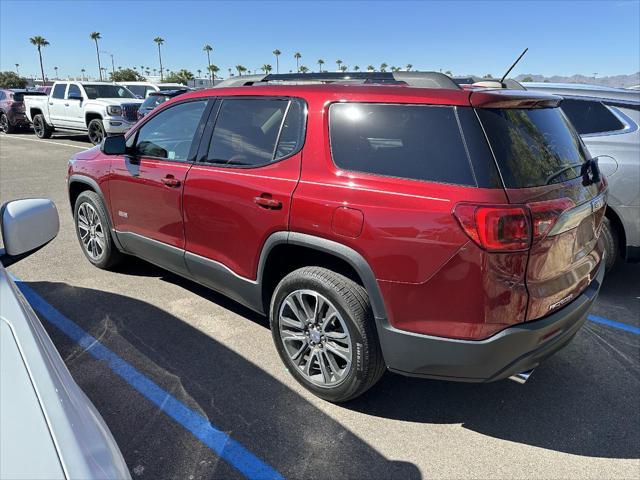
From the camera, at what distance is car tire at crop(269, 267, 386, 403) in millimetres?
2600

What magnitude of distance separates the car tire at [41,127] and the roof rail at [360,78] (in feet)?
53.6

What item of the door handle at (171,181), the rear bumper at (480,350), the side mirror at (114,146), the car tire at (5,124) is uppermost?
the side mirror at (114,146)

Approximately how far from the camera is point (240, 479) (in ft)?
7.54

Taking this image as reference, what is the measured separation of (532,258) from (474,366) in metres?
0.58

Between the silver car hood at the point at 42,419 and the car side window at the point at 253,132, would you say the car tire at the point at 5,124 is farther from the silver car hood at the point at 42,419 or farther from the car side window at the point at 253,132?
the silver car hood at the point at 42,419

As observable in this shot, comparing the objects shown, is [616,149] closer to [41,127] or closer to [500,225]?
[500,225]

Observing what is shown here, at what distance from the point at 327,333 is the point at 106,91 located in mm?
15301

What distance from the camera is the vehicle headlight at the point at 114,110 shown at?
13.7 metres

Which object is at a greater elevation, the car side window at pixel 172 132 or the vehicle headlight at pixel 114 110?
the car side window at pixel 172 132

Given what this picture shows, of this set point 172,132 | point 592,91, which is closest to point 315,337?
point 172,132

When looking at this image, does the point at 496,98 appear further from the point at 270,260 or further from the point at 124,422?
the point at 124,422

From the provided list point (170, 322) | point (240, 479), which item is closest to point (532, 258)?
point (240, 479)

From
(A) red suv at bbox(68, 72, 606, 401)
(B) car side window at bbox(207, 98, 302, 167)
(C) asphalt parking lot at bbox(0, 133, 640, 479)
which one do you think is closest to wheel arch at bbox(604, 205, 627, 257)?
(C) asphalt parking lot at bbox(0, 133, 640, 479)

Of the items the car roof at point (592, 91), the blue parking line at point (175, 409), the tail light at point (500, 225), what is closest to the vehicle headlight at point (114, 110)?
the blue parking line at point (175, 409)
